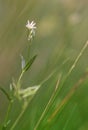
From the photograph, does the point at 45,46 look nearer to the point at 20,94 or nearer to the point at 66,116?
the point at 66,116

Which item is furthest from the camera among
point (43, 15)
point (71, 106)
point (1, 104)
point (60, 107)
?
point (43, 15)

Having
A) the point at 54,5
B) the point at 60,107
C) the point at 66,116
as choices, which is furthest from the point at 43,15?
the point at 60,107

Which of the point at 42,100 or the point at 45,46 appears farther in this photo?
the point at 45,46

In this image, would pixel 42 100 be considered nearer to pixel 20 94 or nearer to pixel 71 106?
pixel 71 106

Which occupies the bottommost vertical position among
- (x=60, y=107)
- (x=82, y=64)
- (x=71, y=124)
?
(x=82, y=64)

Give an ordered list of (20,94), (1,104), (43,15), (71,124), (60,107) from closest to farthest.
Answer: (20,94)
(60,107)
(71,124)
(1,104)
(43,15)

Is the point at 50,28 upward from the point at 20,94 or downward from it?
downward
